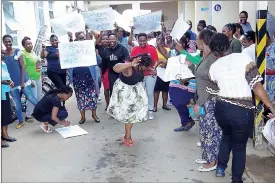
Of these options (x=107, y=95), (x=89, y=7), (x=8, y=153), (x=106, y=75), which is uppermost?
(x=89, y=7)

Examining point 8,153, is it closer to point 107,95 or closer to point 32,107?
point 32,107

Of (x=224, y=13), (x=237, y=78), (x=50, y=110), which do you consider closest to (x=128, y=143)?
(x=50, y=110)

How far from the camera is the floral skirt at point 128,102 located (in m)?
4.51

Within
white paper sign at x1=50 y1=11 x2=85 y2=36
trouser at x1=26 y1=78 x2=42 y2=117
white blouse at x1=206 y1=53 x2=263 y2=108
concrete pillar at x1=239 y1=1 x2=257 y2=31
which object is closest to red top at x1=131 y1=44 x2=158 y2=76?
white paper sign at x1=50 y1=11 x2=85 y2=36

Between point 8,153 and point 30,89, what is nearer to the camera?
point 8,153

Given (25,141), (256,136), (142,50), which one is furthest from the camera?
(142,50)

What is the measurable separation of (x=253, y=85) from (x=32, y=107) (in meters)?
4.59

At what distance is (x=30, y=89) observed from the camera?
242 inches

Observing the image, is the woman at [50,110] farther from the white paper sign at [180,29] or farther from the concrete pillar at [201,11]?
the concrete pillar at [201,11]

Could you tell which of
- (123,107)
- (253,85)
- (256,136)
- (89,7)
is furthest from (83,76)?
(89,7)

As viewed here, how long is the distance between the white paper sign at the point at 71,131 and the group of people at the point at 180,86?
0.14 meters

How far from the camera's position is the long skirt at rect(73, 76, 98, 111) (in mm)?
5797

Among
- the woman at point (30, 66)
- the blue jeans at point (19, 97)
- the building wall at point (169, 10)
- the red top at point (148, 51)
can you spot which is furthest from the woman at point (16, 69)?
the building wall at point (169, 10)

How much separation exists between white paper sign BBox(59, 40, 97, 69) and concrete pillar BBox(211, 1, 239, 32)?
6.50 meters
